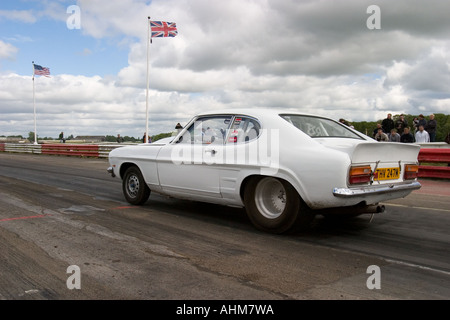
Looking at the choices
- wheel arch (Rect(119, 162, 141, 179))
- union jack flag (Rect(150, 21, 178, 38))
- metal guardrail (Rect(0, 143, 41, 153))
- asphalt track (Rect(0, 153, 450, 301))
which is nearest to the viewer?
asphalt track (Rect(0, 153, 450, 301))

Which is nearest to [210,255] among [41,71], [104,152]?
[104,152]

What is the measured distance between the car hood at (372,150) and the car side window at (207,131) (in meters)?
1.38

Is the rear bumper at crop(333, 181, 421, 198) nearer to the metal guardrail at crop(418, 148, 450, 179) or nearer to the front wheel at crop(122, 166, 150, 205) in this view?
the front wheel at crop(122, 166, 150, 205)

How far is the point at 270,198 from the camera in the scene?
4914 mm

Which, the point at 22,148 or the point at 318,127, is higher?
the point at 318,127

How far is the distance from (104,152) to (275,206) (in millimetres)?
20526

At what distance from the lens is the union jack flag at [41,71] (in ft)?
115

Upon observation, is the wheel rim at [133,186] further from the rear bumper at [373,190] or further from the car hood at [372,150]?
the rear bumper at [373,190]

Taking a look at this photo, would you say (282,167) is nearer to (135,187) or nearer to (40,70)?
(135,187)

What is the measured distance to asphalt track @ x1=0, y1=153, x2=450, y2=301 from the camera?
10.0 ft

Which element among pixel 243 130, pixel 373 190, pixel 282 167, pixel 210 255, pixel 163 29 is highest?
pixel 163 29

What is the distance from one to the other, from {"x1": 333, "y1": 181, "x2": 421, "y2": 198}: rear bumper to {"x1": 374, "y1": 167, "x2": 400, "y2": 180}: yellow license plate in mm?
95

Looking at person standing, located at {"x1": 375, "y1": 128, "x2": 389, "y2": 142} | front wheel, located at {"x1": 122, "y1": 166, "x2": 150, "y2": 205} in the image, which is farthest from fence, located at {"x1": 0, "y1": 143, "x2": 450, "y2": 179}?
front wheel, located at {"x1": 122, "y1": 166, "x2": 150, "y2": 205}
